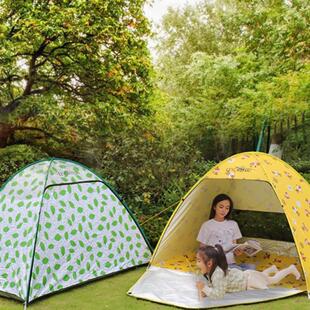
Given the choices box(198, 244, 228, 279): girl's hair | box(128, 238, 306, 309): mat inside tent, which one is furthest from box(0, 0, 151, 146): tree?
box(198, 244, 228, 279): girl's hair

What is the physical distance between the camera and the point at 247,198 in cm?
633

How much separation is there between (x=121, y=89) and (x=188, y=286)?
14.3 ft

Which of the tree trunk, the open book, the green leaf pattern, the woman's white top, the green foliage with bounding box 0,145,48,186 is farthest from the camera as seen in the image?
the tree trunk

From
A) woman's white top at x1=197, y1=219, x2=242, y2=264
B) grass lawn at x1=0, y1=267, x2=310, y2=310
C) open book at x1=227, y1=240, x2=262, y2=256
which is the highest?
woman's white top at x1=197, y1=219, x2=242, y2=264

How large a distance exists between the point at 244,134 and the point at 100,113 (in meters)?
4.95

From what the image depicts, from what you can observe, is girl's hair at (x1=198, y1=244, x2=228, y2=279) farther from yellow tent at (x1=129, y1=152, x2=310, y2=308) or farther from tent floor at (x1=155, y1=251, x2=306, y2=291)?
tent floor at (x1=155, y1=251, x2=306, y2=291)

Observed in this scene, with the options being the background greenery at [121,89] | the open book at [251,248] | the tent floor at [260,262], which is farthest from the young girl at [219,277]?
the background greenery at [121,89]

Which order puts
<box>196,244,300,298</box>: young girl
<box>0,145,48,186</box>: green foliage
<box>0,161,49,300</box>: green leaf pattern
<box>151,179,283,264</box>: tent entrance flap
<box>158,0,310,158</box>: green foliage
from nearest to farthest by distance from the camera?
<box>196,244,300,298</box>: young girl → <box>0,161,49,300</box>: green leaf pattern → <box>151,179,283,264</box>: tent entrance flap → <box>158,0,310,158</box>: green foliage → <box>0,145,48,186</box>: green foliage

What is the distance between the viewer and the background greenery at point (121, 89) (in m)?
7.05

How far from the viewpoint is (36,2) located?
285 inches

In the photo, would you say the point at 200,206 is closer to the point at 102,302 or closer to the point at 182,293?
the point at 182,293

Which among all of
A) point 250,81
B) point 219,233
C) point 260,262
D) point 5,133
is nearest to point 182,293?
point 219,233

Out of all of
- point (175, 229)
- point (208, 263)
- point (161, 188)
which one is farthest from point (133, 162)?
point (208, 263)

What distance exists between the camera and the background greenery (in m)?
7.05
